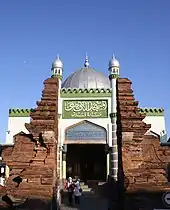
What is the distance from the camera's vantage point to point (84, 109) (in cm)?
2038

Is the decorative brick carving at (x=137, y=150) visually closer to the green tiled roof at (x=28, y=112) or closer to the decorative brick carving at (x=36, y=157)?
the decorative brick carving at (x=36, y=157)

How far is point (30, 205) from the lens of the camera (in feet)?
19.0

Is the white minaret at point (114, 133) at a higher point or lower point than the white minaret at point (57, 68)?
lower

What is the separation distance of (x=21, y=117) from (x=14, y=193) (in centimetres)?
1665

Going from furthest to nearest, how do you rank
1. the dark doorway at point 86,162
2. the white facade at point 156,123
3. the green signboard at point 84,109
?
the dark doorway at point 86,162
the white facade at point 156,123
the green signboard at point 84,109

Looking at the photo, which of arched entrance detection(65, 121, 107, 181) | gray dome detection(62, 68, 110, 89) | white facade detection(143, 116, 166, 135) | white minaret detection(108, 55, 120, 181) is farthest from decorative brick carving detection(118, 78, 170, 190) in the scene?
gray dome detection(62, 68, 110, 89)

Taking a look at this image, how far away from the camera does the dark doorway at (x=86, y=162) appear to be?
2281 cm

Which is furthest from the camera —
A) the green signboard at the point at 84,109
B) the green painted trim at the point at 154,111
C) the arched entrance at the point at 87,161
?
the arched entrance at the point at 87,161

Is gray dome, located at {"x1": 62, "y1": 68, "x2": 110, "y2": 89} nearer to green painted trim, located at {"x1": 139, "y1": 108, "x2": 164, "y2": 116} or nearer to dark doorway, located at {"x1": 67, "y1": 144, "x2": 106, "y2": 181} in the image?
green painted trim, located at {"x1": 139, "y1": 108, "x2": 164, "y2": 116}

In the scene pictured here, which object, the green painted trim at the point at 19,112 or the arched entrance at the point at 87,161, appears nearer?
the green painted trim at the point at 19,112

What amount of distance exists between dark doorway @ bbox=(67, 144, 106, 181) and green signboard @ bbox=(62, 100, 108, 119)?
3.15m

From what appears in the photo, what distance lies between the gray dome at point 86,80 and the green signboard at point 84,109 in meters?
2.97

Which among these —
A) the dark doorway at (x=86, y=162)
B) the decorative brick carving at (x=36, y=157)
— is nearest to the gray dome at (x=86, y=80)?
the dark doorway at (x=86, y=162)

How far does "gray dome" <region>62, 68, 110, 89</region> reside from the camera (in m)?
23.6
